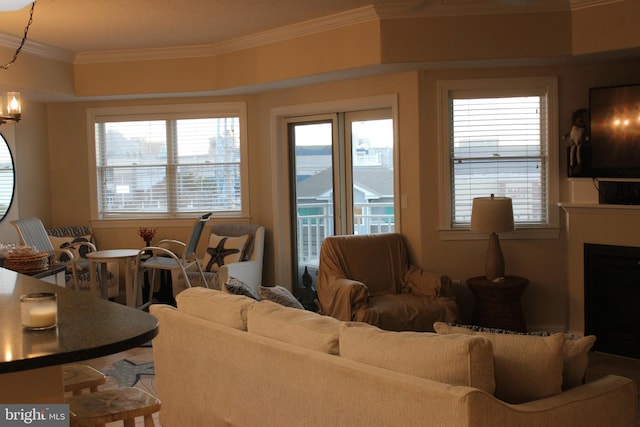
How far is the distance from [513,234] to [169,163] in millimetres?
3726

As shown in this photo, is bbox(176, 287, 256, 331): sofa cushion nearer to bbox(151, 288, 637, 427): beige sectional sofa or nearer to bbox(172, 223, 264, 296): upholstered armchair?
bbox(151, 288, 637, 427): beige sectional sofa

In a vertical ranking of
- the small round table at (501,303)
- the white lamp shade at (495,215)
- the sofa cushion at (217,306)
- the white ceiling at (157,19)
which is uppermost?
the white ceiling at (157,19)

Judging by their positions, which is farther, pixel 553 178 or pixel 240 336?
pixel 553 178

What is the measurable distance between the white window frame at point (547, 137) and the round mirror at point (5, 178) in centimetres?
427

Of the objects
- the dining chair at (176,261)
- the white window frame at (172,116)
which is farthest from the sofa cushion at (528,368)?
the white window frame at (172,116)

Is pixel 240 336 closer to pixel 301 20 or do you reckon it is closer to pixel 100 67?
pixel 301 20

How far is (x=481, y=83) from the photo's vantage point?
5750 mm

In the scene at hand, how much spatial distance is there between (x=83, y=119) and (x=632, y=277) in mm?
5641

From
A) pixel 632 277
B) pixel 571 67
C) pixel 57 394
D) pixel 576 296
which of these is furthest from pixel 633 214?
pixel 57 394

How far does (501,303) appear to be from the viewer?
5359mm

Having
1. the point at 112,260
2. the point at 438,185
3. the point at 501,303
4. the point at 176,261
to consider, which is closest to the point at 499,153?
the point at 438,185

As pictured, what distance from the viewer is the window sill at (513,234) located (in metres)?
5.74

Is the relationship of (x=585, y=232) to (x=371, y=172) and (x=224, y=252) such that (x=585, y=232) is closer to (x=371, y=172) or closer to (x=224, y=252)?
(x=371, y=172)

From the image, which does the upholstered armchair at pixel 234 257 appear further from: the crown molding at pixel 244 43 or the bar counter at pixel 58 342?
the bar counter at pixel 58 342
